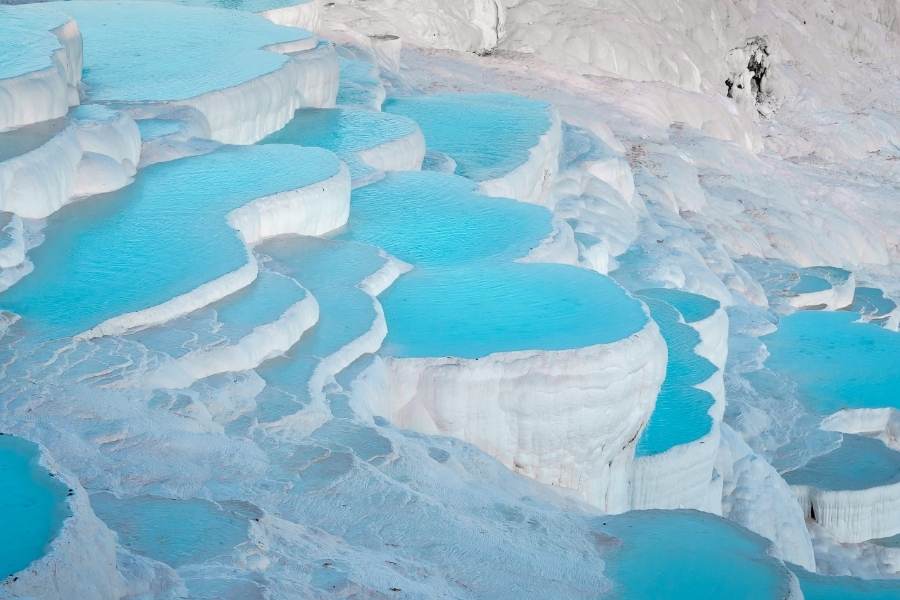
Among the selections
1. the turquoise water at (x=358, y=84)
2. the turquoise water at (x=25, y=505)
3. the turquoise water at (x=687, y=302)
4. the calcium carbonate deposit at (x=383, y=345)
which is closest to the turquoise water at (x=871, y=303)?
the calcium carbonate deposit at (x=383, y=345)

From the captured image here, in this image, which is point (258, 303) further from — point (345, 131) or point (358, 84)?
point (358, 84)

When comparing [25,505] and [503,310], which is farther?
[503,310]

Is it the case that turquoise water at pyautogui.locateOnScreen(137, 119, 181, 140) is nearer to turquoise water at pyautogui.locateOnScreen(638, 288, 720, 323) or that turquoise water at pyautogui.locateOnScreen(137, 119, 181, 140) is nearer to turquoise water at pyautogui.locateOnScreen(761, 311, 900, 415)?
turquoise water at pyautogui.locateOnScreen(638, 288, 720, 323)

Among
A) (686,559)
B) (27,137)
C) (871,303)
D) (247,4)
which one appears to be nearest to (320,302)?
(27,137)

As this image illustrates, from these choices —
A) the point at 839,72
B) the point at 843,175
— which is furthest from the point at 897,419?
the point at 839,72

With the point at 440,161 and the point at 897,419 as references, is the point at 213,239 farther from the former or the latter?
the point at 897,419

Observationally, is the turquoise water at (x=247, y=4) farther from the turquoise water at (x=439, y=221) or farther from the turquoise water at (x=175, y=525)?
the turquoise water at (x=175, y=525)
